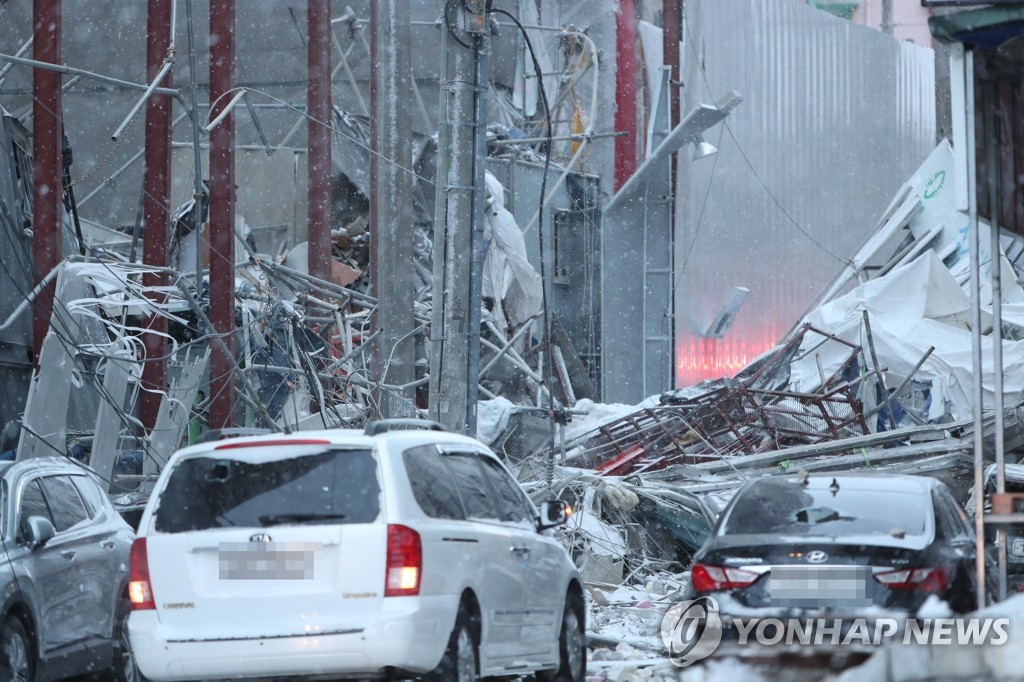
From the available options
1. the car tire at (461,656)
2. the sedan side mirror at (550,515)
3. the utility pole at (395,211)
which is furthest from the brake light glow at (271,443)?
the utility pole at (395,211)

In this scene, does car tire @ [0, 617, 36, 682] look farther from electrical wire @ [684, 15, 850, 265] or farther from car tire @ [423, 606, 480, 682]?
electrical wire @ [684, 15, 850, 265]

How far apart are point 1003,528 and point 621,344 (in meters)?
18.5

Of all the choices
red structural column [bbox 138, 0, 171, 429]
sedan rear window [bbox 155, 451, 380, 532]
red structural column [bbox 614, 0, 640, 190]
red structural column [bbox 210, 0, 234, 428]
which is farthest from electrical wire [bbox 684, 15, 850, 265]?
sedan rear window [bbox 155, 451, 380, 532]

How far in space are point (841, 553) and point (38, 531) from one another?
4858 mm

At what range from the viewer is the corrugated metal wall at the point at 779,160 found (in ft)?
92.2

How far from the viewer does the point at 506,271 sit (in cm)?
2386

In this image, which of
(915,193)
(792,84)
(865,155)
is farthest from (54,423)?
(865,155)

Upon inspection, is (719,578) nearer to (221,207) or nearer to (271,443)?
(271,443)

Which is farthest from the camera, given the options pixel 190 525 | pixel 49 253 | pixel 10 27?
pixel 10 27

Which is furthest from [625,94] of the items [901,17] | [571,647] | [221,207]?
[901,17]

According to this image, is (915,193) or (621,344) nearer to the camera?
(621,344)

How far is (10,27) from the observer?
31703 millimetres

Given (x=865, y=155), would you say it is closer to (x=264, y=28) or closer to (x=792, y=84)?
(x=792, y=84)

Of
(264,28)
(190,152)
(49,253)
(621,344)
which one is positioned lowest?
(621,344)
